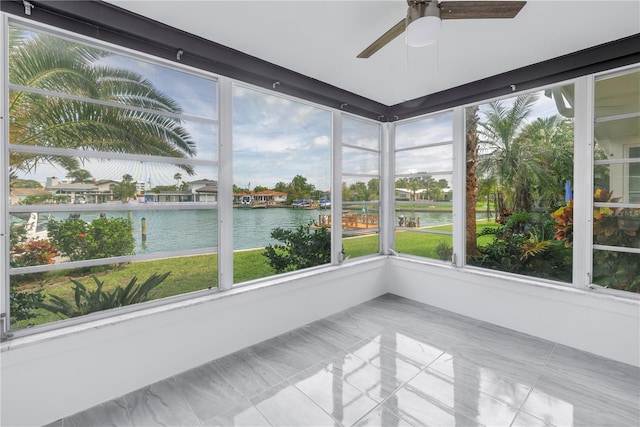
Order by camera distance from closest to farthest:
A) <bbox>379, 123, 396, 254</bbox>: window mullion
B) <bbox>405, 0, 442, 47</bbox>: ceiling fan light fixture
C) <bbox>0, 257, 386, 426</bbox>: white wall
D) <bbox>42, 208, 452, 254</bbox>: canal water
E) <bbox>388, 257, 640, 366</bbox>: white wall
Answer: <bbox>405, 0, 442, 47</bbox>: ceiling fan light fixture < <bbox>0, 257, 386, 426</bbox>: white wall < <bbox>42, 208, 452, 254</bbox>: canal water < <bbox>388, 257, 640, 366</bbox>: white wall < <bbox>379, 123, 396, 254</bbox>: window mullion

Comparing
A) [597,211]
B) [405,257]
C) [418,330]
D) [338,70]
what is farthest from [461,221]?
[338,70]

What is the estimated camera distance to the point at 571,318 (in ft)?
8.82

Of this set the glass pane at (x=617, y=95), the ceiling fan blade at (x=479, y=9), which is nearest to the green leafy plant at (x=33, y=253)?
the ceiling fan blade at (x=479, y=9)

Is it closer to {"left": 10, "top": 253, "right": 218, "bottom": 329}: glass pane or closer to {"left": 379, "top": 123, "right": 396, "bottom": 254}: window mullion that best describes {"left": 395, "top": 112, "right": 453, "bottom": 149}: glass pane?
{"left": 379, "top": 123, "right": 396, "bottom": 254}: window mullion

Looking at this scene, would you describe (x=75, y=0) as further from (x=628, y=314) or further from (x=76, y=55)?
(x=628, y=314)

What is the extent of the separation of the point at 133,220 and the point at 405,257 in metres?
3.41

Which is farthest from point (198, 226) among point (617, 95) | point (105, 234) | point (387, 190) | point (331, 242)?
point (617, 95)

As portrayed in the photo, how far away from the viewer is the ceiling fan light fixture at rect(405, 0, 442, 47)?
1.62 meters

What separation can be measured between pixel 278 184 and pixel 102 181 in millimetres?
1582

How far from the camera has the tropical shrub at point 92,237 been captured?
1.95 metres

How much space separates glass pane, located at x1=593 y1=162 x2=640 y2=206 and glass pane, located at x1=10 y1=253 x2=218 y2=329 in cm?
363

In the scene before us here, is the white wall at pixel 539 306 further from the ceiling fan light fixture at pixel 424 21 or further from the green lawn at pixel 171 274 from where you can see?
the ceiling fan light fixture at pixel 424 21

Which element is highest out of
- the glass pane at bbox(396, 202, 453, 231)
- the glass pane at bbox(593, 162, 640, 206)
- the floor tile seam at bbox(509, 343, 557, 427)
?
the glass pane at bbox(593, 162, 640, 206)

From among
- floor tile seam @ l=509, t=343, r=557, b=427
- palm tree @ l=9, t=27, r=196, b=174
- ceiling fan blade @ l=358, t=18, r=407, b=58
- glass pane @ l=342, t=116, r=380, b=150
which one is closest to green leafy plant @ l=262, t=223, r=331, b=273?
glass pane @ l=342, t=116, r=380, b=150
